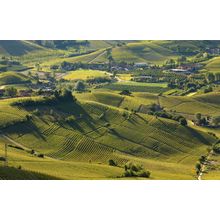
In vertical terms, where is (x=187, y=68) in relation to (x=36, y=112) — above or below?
above

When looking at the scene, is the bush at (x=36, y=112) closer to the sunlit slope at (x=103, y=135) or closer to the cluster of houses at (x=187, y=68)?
the sunlit slope at (x=103, y=135)

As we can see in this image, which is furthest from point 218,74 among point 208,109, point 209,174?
point 209,174

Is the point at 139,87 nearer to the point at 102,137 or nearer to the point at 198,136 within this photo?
the point at 198,136

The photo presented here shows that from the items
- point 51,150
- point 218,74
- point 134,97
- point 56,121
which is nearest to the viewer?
point 51,150

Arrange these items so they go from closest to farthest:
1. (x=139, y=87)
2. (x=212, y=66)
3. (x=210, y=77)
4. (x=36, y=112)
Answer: (x=36, y=112) < (x=139, y=87) < (x=210, y=77) < (x=212, y=66)

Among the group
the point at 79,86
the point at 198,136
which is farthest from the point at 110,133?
the point at 79,86

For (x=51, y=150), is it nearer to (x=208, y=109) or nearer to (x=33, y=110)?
(x=33, y=110)

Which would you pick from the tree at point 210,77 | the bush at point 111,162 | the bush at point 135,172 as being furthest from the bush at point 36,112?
the tree at point 210,77

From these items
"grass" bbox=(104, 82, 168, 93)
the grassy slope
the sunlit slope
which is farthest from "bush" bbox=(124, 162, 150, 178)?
the grassy slope

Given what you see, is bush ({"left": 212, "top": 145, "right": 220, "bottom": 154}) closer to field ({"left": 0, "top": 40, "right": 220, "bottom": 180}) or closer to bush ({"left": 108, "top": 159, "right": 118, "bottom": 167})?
field ({"left": 0, "top": 40, "right": 220, "bottom": 180})
